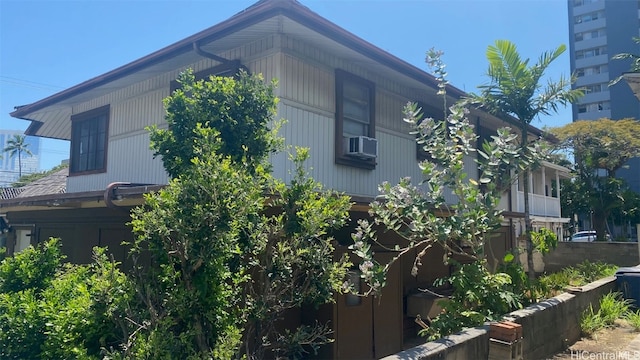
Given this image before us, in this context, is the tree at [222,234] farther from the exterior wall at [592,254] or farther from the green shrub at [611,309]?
the exterior wall at [592,254]

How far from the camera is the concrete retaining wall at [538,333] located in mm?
4039

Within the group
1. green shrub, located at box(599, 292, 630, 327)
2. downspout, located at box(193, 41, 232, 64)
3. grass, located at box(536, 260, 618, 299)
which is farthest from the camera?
downspout, located at box(193, 41, 232, 64)

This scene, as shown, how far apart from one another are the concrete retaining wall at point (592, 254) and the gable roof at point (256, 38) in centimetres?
1071

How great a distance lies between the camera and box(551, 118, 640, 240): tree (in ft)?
89.1

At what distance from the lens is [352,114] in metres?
9.01

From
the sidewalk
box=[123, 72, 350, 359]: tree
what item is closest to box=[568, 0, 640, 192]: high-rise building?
the sidewalk

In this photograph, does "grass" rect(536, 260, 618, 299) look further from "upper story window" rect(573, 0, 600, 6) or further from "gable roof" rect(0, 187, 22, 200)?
"upper story window" rect(573, 0, 600, 6)

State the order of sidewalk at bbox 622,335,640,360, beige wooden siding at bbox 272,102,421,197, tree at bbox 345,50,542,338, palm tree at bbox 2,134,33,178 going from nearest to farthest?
tree at bbox 345,50,542,338, sidewalk at bbox 622,335,640,360, beige wooden siding at bbox 272,102,421,197, palm tree at bbox 2,134,33,178

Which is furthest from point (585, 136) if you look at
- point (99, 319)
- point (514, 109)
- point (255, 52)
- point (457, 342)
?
point (99, 319)

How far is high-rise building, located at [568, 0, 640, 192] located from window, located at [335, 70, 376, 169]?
51.2 m

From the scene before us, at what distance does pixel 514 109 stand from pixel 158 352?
5957 millimetres

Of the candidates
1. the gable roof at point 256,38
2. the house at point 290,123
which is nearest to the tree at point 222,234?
the house at point 290,123

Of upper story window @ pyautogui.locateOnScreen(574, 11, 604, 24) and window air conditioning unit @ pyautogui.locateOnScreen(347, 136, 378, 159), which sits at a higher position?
upper story window @ pyautogui.locateOnScreen(574, 11, 604, 24)

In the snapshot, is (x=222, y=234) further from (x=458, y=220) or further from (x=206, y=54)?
(x=206, y=54)
